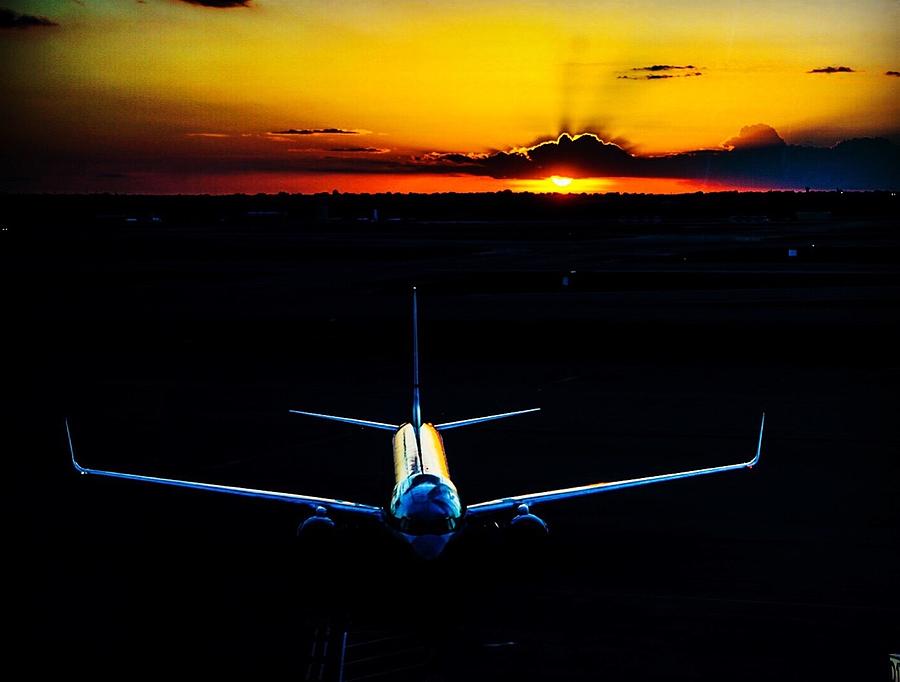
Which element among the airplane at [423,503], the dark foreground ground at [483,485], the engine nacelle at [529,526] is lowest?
the dark foreground ground at [483,485]

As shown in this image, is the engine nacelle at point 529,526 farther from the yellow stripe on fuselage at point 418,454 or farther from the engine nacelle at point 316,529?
the engine nacelle at point 316,529

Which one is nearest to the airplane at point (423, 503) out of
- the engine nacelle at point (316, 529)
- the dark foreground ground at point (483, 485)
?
the engine nacelle at point (316, 529)

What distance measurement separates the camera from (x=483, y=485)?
35688 millimetres

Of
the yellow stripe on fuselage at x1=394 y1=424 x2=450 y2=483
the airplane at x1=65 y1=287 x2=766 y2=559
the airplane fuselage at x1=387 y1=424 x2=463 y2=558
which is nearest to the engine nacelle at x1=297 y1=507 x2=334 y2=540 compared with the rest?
the airplane at x1=65 y1=287 x2=766 y2=559

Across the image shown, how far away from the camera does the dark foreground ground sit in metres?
23.0

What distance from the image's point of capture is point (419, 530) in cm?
2408

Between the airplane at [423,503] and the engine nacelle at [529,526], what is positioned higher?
the airplane at [423,503]

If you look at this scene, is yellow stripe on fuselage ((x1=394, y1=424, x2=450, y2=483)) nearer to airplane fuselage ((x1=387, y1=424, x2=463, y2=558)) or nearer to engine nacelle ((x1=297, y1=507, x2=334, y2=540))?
airplane fuselage ((x1=387, y1=424, x2=463, y2=558))

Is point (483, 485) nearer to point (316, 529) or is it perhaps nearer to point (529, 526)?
point (529, 526)

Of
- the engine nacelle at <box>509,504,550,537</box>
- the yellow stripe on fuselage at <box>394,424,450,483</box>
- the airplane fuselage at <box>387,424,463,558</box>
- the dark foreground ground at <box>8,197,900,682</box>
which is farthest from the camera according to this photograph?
the yellow stripe on fuselage at <box>394,424,450,483</box>

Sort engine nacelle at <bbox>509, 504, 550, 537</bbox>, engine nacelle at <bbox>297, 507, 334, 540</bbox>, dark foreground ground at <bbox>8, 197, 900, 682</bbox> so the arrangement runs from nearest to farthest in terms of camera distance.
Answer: dark foreground ground at <bbox>8, 197, 900, 682</bbox>, engine nacelle at <bbox>297, 507, 334, 540</bbox>, engine nacelle at <bbox>509, 504, 550, 537</bbox>

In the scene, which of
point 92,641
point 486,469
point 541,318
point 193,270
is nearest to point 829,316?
point 541,318

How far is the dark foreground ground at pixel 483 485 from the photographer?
75.3 feet

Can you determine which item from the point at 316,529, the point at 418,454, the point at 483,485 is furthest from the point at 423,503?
the point at 483,485
